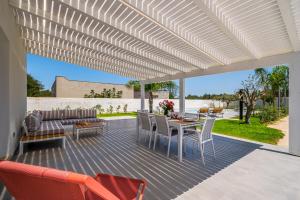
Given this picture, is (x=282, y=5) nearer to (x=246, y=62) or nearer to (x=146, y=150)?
(x=246, y=62)

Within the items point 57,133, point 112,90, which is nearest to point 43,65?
point 112,90

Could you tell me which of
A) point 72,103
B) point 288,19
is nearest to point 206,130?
point 288,19

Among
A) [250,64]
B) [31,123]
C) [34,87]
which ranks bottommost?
[31,123]

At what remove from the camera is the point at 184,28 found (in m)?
4.08

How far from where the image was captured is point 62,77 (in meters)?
18.6

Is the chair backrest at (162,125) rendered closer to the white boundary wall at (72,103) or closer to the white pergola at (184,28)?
the white pergola at (184,28)

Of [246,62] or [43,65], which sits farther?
[43,65]

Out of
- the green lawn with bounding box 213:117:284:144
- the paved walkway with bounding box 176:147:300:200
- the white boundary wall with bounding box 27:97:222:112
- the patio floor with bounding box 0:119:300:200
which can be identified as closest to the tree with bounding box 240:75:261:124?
the green lawn with bounding box 213:117:284:144

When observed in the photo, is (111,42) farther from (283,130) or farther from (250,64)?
(283,130)

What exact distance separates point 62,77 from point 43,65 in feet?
15.3

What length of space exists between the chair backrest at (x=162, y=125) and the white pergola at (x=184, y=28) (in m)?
2.02

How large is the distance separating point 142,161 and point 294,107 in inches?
164

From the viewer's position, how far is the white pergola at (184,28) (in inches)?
122

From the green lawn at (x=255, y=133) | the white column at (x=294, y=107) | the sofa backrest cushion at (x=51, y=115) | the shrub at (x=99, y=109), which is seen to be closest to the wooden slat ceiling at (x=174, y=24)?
the white column at (x=294, y=107)
